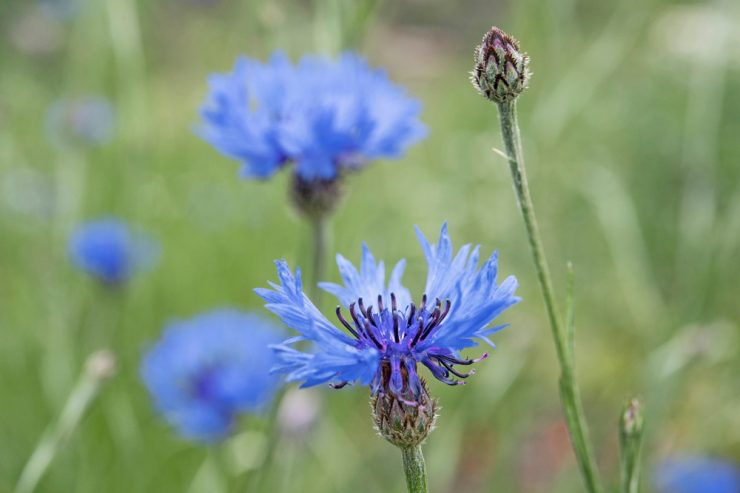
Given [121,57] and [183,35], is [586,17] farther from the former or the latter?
[121,57]

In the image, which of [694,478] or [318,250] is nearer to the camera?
[318,250]

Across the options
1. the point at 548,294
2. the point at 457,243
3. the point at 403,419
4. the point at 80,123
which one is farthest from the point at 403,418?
the point at 80,123

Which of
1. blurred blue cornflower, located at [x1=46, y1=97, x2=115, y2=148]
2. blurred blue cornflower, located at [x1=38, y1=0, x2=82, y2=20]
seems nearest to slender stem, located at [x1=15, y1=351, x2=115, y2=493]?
blurred blue cornflower, located at [x1=46, y1=97, x2=115, y2=148]

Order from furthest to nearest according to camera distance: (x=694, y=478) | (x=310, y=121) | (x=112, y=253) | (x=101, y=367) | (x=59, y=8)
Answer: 1. (x=59, y=8)
2. (x=112, y=253)
3. (x=694, y=478)
4. (x=310, y=121)
5. (x=101, y=367)

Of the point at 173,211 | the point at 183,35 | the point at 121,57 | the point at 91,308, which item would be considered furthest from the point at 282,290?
the point at 183,35

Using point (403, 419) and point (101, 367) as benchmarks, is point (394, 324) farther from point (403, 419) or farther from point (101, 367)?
point (101, 367)

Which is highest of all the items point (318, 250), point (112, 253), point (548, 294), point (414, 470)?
point (112, 253)

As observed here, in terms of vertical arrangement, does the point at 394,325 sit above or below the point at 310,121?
below
